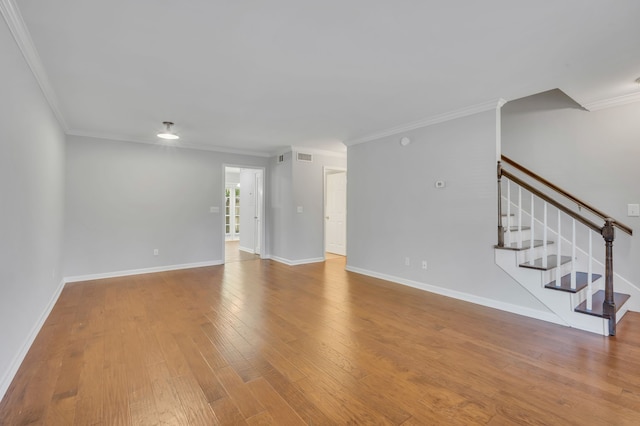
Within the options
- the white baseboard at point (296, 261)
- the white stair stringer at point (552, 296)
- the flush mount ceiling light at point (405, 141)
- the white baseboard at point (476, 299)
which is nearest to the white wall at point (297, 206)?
the white baseboard at point (296, 261)

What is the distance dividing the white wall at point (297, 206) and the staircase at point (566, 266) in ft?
11.9

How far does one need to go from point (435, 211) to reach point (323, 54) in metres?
2.64

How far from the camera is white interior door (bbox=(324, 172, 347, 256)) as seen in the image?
25.2ft

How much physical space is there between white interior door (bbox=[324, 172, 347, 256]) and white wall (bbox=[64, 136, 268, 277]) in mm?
2691

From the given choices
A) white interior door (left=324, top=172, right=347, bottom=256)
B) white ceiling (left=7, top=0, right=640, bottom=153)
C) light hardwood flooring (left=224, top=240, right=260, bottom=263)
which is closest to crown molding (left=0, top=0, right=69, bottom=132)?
white ceiling (left=7, top=0, right=640, bottom=153)

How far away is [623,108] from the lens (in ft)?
11.2

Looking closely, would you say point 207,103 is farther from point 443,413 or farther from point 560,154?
point 560,154

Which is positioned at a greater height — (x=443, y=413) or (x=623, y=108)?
(x=623, y=108)

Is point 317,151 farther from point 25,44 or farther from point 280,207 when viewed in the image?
point 25,44

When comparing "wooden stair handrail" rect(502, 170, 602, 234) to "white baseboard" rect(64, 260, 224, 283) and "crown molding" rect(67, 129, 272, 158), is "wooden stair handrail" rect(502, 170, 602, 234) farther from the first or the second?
"white baseboard" rect(64, 260, 224, 283)

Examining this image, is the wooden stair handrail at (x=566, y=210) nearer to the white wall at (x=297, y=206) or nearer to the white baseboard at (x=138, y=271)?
the white wall at (x=297, y=206)

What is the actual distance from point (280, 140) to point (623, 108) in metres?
4.71

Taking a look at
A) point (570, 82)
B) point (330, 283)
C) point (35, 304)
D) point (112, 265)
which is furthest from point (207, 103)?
point (570, 82)

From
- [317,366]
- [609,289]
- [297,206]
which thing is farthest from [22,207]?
[609,289]
